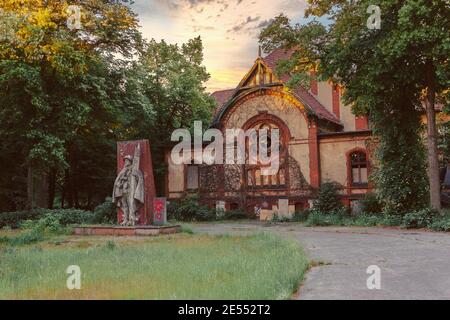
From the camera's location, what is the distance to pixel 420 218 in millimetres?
18062

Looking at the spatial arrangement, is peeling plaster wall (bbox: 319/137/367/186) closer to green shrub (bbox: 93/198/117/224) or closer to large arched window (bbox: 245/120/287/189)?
large arched window (bbox: 245/120/287/189)

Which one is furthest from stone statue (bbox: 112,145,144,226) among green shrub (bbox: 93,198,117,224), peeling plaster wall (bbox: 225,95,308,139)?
peeling plaster wall (bbox: 225,95,308,139)

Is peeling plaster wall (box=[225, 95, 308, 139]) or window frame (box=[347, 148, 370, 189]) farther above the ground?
peeling plaster wall (box=[225, 95, 308, 139])

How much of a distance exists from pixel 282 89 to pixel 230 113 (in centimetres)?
397

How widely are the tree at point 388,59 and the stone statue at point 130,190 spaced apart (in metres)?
8.66

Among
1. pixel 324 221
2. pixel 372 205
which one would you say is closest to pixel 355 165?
pixel 372 205

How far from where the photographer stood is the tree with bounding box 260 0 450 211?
16938 millimetres

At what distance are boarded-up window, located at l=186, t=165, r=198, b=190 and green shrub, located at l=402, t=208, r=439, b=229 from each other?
1742cm

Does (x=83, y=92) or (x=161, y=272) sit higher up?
(x=83, y=92)

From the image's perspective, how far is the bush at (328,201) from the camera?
27.1m

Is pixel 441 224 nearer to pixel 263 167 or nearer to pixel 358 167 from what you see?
pixel 358 167

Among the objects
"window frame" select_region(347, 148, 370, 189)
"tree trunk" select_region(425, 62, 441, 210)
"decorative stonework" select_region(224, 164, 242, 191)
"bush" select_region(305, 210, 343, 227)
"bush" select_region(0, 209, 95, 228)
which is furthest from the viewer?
"decorative stonework" select_region(224, 164, 242, 191)

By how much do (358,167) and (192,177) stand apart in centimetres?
1137

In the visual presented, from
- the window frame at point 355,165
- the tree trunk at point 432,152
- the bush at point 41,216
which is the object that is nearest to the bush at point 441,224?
the tree trunk at point 432,152
